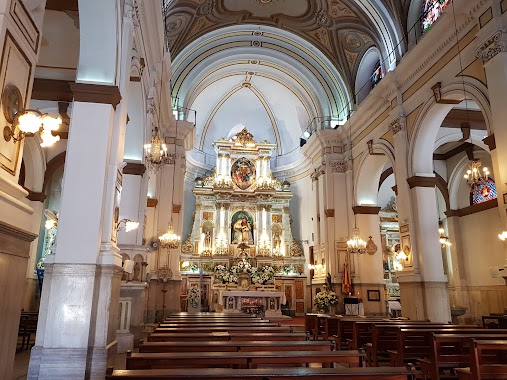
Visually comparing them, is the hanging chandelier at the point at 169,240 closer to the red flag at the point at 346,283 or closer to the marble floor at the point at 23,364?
the marble floor at the point at 23,364

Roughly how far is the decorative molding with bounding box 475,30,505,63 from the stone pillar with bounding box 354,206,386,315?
297 inches

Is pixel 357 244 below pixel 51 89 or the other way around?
below

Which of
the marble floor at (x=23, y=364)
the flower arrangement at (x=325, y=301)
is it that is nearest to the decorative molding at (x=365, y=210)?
the flower arrangement at (x=325, y=301)

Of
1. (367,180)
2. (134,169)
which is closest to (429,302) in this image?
(367,180)

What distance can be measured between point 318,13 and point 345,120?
3.97m

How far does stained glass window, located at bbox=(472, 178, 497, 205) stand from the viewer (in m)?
14.7

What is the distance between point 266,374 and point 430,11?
36.5 feet

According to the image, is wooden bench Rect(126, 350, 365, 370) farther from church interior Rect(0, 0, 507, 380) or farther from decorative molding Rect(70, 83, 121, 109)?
decorative molding Rect(70, 83, 121, 109)

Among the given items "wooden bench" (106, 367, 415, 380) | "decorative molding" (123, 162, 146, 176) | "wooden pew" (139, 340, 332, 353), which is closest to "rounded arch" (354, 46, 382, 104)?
"decorative molding" (123, 162, 146, 176)

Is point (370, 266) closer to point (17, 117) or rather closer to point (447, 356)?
point (447, 356)

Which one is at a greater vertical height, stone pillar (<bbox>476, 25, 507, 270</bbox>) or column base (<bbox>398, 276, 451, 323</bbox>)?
stone pillar (<bbox>476, 25, 507, 270</bbox>)

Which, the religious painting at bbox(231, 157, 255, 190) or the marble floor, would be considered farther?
the religious painting at bbox(231, 157, 255, 190)

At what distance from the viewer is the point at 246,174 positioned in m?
20.0

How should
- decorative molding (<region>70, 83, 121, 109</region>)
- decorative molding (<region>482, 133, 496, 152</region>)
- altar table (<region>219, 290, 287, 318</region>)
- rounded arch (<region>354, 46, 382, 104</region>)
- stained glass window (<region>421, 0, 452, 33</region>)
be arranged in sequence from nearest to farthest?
decorative molding (<region>70, 83, 121, 109</region>) → decorative molding (<region>482, 133, 496, 152</region>) → stained glass window (<region>421, 0, 452, 33</region>) → altar table (<region>219, 290, 287, 318</region>) → rounded arch (<region>354, 46, 382, 104</region>)
